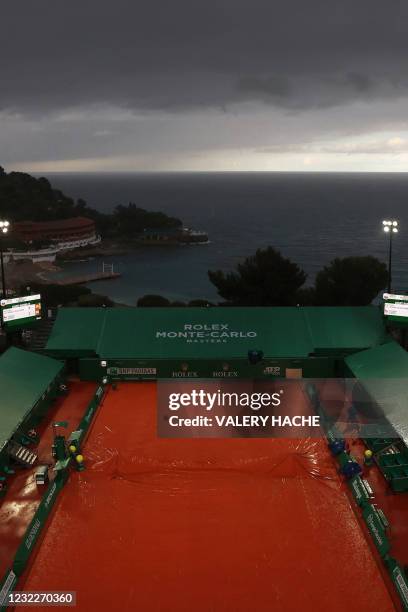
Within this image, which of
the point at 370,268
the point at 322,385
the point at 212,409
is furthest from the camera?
the point at 370,268

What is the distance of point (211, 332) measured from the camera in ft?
93.0

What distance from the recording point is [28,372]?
24.0 meters

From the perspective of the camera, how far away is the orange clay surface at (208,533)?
1267cm

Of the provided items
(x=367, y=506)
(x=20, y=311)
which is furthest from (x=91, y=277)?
(x=367, y=506)

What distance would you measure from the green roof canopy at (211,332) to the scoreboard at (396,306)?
5.29ft

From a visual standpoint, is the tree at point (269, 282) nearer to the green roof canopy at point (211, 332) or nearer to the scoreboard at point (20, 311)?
the green roof canopy at point (211, 332)

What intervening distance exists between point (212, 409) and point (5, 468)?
8.71 meters

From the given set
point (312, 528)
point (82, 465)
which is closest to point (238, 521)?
point (312, 528)

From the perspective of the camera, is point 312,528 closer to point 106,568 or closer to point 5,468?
point 106,568

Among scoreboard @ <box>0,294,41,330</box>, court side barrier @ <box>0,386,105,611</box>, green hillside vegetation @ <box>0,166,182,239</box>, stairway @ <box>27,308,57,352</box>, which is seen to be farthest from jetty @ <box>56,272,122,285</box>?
court side barrier @ <box>0,386,105,611</box>

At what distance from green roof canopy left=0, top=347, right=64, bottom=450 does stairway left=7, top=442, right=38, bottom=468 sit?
0.74 metres

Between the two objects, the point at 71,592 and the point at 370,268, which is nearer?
the point at 71,592

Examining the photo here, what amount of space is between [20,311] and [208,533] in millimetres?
17373

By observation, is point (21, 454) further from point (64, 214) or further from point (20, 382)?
point (64, 214)
